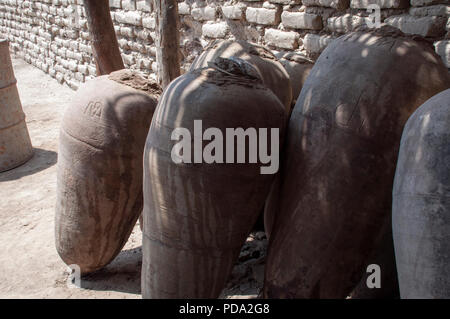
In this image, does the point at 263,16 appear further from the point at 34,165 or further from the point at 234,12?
the point at 34,165

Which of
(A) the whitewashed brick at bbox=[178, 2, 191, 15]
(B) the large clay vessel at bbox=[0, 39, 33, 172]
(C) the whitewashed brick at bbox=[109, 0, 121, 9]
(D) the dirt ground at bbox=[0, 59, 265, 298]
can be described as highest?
(C) the whitewashed brick at bbox=[109, 0, 121, 9]

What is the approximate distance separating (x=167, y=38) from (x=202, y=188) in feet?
6.94

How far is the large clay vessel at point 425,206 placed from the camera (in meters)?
1.67

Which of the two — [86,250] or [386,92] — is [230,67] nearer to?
[386,92]

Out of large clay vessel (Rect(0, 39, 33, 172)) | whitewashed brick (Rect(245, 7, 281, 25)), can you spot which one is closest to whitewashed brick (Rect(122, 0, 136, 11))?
large clay vessel (Rect(0, 39, 33, 172))

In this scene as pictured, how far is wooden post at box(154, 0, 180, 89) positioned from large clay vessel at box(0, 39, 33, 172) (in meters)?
2.88

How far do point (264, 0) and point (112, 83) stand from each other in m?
1.96

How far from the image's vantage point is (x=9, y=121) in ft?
19.1

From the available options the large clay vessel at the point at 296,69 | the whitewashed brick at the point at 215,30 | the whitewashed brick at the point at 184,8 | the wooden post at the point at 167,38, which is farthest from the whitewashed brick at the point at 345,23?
the whitewashed brick at the point at 184,8

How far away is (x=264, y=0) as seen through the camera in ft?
13.9

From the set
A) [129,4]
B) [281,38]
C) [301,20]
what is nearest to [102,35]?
[281,38]
